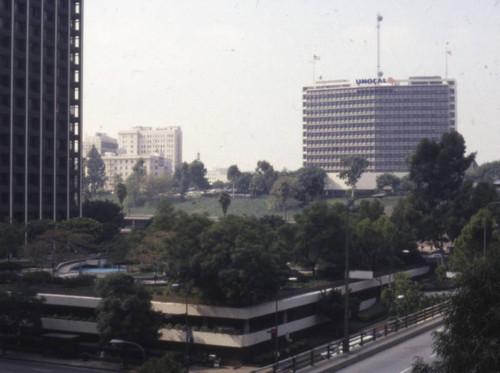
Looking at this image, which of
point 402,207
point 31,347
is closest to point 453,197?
point 402,207

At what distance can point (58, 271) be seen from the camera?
3479 inches

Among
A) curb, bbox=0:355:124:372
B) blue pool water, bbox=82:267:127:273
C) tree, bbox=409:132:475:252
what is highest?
tree, bbox=409:132:475:252

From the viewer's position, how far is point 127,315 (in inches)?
2206

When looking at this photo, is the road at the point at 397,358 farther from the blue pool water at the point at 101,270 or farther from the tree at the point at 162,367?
the blue pool water at the point at 101,270

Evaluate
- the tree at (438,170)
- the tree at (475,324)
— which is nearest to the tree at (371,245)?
the tree at (438,170)

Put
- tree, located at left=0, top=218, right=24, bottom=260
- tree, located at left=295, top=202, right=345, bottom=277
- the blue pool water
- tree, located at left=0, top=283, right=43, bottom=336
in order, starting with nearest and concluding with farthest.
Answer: tree, located at left=0, top=283, right=43, bottom=336 → tree, located at left=295, top=202, right=345, bottom=277 → tree, located at left=0, top=218, right=24, bottom=260 → the blue pool water

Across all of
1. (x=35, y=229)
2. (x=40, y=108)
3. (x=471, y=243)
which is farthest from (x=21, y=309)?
(x=40, y=108)

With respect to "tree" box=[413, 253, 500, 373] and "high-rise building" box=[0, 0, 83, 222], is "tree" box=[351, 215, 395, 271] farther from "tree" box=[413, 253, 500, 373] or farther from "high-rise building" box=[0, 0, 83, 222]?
"tree" box=[413, 253, 500, 373]

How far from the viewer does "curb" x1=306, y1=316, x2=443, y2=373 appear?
29714mm

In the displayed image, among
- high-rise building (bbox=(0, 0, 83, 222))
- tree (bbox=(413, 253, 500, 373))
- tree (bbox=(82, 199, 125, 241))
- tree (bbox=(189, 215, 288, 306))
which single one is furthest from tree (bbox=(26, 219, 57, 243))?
tree (bbox=(413, 253, 500, 373))

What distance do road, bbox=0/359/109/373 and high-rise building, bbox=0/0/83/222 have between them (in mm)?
58946

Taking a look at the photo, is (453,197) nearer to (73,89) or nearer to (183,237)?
(183,237)

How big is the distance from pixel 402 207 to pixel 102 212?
60.5m

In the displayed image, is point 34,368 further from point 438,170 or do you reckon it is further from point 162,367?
point 438,170
